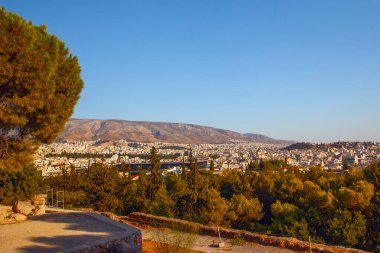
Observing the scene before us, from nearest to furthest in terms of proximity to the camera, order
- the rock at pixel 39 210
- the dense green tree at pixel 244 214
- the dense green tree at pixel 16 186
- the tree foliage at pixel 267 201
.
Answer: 1. the rock at pixel 39 210
2. the dense green tree at pixel 16 186
3. the tree foliage at pixel 267 201
4. the dense green tree at pixel 244 214

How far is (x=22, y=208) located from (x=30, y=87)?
17.6 feet

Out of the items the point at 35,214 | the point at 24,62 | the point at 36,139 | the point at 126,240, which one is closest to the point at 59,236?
the point at 126,240

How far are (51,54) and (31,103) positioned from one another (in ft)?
4.70

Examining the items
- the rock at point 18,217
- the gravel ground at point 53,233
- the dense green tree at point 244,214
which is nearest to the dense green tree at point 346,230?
the dense green tree at point 244,214

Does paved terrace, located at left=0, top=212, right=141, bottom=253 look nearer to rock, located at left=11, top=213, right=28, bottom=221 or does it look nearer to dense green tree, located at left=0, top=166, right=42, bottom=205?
rock, located at left=11, top=213, right=28, bottom=221

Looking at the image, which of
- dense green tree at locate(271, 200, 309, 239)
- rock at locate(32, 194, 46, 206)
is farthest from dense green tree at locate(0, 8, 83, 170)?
dense green tree at locate(271, 200, 309, 239)

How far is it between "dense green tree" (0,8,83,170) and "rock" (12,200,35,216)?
9.72ft

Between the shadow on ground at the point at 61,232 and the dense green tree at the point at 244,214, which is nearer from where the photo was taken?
the shadow on ground at the point at 61,232

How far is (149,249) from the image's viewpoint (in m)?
10.9

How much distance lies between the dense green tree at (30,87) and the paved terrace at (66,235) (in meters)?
Answer: 1.88

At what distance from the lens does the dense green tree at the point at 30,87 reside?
773 centimetres

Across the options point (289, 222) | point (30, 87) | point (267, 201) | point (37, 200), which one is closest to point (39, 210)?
point (37, 200)

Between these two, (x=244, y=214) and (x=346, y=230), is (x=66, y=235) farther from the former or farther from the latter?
(x=244, y=214)

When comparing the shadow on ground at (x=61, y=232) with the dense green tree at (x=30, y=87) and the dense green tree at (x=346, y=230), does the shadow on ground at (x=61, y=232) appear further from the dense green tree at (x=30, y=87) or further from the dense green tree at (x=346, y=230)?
the dense green tree at (x=346, y=230)
